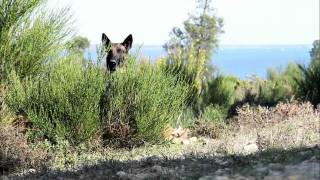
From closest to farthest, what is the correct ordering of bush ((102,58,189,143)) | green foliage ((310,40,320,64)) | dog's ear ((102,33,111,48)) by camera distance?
bush ((102,58,189,143)) → dog's ear ((102,33,111,48)) → green foliage ((310,40,320,64))

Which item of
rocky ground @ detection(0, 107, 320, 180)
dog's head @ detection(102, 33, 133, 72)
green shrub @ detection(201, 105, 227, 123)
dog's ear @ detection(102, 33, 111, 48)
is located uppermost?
dog's ear @ detection(102, 33, 111, 48)

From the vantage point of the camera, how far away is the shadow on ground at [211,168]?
4.69 m

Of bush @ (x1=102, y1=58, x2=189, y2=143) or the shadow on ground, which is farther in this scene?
bush @ (x1=102, y1=58, x2=189, y2=143)

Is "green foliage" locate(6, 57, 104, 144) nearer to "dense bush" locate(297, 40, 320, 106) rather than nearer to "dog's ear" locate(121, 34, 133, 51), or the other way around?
"dog's ear" locate(121, 34, 133, 51)

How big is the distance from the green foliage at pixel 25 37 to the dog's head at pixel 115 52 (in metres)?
0.91

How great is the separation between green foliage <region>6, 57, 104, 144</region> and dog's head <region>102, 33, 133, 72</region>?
925mm

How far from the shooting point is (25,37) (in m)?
9.74

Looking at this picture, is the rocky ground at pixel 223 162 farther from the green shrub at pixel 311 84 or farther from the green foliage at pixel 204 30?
the green foliage at pixel 204 30

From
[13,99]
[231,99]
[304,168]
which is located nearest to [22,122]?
[13,99]

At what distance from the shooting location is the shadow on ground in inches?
185

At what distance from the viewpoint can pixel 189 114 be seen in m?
12.0

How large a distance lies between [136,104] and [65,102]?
114cm

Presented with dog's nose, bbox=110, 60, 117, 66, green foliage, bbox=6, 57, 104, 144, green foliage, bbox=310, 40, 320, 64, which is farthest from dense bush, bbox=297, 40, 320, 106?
green foliage, bbox=6, 57, 104, 144

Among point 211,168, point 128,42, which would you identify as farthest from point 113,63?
point 211,168
